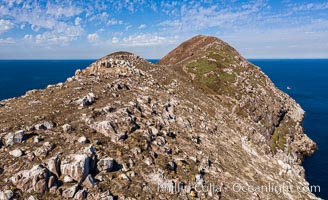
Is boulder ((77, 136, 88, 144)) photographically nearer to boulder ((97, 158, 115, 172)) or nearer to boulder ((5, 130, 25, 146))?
boulder ((97, 158, 115, 172))

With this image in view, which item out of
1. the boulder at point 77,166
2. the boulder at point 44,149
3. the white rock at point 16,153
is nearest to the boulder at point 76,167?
the boulder at point 77,166

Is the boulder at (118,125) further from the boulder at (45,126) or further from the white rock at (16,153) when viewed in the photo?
the white rock at (16,153)

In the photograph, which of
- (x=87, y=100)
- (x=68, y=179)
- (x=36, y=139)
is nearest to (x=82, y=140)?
(x=36, y=139)

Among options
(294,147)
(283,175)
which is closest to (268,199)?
(283,175)

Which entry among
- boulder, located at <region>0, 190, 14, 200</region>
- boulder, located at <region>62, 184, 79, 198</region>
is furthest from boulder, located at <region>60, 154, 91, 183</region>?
boulder, located at <region>0, 190, 14, 200</region>

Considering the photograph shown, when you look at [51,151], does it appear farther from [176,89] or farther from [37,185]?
[176,89]

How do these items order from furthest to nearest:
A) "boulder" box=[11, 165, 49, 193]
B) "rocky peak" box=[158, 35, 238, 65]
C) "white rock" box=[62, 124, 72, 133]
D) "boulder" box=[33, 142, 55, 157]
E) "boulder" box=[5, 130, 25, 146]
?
"rocky peak" box=[158, 35, 238, 65] < "white rock" box=[62, 124, 72, 133] < "boulder" box=[5, 130, 25, 146] < "boulder" box=[33, 142, 55, 157] < "boulder" box=[11, 165, 49, 193]
